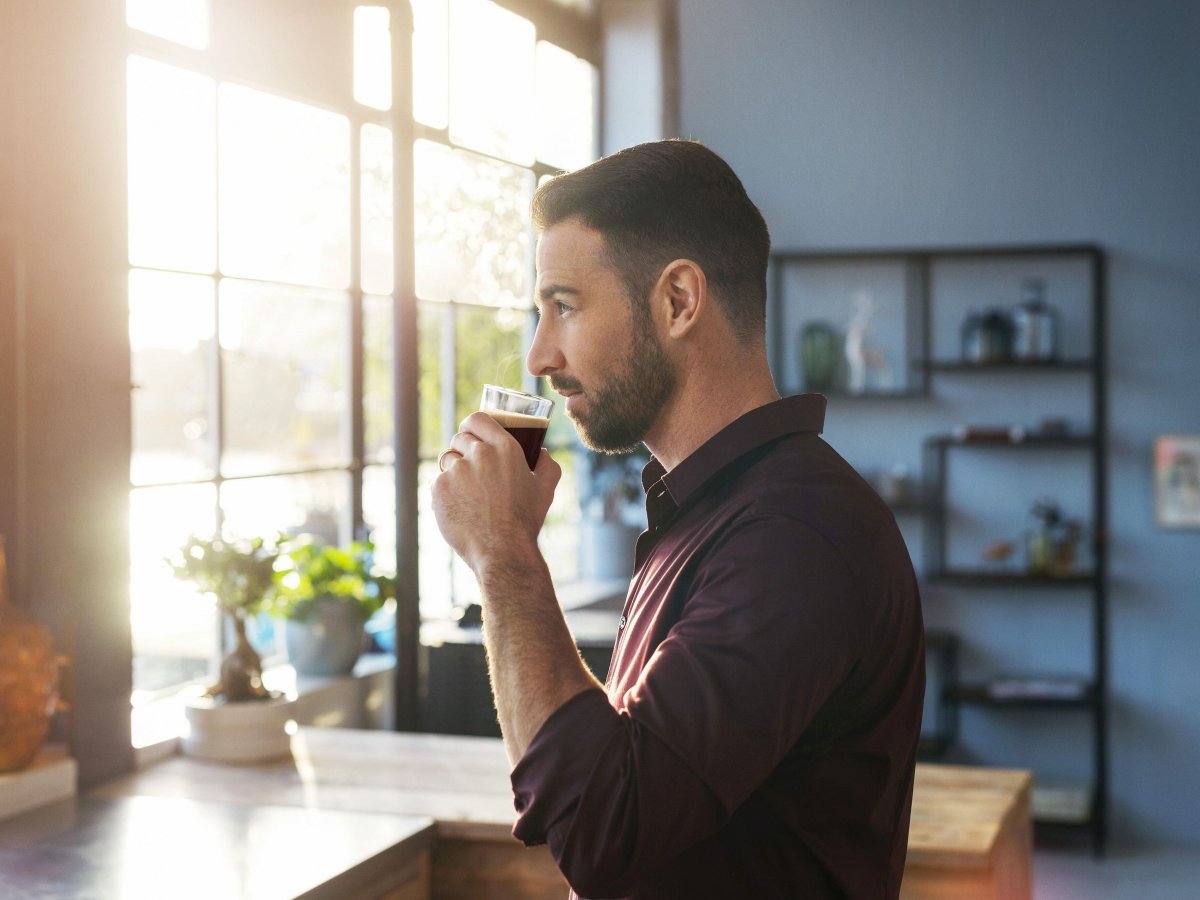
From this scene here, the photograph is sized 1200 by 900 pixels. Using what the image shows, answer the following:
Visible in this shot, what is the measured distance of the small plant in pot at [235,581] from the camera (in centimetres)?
279

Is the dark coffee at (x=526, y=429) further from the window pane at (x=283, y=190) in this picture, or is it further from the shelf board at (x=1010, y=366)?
the shelf board at (x=1010, y=366)

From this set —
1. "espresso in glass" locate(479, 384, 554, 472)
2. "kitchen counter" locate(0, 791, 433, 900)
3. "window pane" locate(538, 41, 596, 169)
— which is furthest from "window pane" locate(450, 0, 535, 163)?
"espresso in glass" locate(479, 384, 554, 472)

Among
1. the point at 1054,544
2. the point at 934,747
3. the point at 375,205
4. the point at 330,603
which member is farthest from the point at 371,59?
the point at 934,747

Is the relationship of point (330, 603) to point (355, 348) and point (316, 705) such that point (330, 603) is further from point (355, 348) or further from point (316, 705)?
point (355, 348)

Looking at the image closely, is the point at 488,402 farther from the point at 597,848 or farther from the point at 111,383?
the point at 111,383

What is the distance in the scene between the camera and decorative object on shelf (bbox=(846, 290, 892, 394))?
18.7 ft

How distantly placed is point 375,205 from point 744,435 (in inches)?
114

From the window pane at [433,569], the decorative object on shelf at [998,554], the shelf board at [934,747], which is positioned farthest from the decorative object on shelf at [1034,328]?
the window pane at [433,569]

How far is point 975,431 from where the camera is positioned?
18.1ft

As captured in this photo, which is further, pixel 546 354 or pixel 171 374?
pixel 171 374

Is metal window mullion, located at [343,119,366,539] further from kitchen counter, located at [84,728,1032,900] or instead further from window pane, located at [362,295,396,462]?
kitchen counter, located at [84,728,1032,900]

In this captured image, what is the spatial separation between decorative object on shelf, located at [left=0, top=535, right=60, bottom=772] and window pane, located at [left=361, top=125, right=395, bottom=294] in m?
1.68

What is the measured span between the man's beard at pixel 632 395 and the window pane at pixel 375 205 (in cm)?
274

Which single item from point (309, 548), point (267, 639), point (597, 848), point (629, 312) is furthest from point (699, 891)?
point (267, 639)
